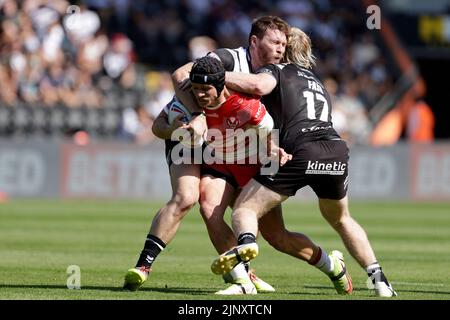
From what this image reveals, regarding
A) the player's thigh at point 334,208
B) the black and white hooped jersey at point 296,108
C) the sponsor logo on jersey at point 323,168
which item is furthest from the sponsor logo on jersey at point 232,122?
the player's thigh at point 334,208

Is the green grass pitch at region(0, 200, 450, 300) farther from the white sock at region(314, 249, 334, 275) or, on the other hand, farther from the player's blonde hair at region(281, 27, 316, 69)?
the player's blonde hair at region(281, 27, 316, 69)

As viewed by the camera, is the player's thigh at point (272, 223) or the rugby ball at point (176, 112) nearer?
the rugby ball at point (176, 112)

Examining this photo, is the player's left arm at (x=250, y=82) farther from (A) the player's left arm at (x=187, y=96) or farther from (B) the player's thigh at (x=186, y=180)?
(B) the player's thigh at (x=186, y=180)

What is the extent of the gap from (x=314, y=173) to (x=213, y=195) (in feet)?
3.14

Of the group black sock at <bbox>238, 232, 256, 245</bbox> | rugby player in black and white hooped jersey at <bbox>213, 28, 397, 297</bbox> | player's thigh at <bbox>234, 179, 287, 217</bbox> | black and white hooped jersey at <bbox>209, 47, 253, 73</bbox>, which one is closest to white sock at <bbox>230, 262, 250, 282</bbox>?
rugby player in black and white hooped jersey at <bbox>213, 28, 397, 297</bbox>

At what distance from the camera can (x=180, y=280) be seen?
1150 centimetres

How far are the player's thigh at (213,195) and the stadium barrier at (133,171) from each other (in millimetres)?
15120

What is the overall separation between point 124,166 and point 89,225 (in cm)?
686

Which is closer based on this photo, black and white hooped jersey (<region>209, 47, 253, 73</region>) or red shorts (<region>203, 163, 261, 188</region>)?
black and white hooped jersey (<region>209, 47, 253, 73</region>)

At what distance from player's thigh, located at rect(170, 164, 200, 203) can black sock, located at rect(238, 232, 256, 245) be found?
87cm

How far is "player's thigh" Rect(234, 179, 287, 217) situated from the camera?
32.0 ft

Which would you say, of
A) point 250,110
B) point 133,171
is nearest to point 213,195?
point 250,110

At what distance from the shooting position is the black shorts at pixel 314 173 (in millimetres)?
9836
